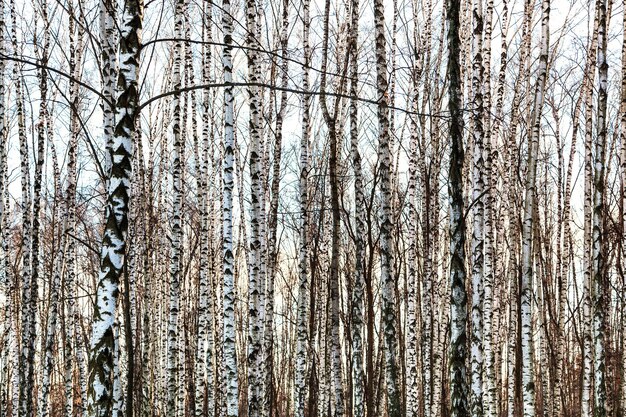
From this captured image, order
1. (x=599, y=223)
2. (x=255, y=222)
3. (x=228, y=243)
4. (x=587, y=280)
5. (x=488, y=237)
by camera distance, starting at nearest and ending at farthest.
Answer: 1. (x=228, y=243)
2. (x=255, y=222)
3. (x=599, y=223)
4. (x=587, y=280)
5. (x=488, y=237)

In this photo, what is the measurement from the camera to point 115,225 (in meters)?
4.89

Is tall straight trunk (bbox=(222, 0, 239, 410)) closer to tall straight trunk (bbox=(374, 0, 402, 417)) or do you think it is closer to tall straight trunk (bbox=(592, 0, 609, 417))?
tall straight trunk (bbox=(374, 0, 402, 417))

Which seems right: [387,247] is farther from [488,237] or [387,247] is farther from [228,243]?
[488,237]

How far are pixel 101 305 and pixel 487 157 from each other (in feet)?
26.4

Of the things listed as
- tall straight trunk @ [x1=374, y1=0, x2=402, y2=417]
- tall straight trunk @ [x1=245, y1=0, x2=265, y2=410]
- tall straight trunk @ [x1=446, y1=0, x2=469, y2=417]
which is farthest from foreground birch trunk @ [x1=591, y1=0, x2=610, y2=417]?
tall straight trunk @ [x1=245, y1=0, x2=265, y2=410]

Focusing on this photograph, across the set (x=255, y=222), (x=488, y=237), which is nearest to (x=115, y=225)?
(x=255, y=222)

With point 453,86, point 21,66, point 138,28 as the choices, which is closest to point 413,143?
point 453,86

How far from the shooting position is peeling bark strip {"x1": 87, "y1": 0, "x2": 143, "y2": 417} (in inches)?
191

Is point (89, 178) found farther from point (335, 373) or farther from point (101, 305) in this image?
point (101, 305)

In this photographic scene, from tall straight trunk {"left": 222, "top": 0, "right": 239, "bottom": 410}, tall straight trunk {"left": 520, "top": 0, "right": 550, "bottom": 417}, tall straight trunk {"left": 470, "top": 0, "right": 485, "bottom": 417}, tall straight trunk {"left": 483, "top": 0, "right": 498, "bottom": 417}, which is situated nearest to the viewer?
tall straight trunk {"left": 222, "top": 0, "right": 239, "bottom": 410}

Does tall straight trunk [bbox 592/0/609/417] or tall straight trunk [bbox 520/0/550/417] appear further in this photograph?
tall straight trunk [bbox 592/0/609/417]

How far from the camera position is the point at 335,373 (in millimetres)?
10375

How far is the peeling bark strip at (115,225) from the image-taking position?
4852 mm

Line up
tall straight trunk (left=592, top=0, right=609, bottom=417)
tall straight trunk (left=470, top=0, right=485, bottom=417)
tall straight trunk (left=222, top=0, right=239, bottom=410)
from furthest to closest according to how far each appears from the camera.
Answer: tall straight trunk (left=592, top=0, right=609, bottom=417)
tall straight trunk (left=470, top=0, right=485, bottom=417)
tall straight trunk (left=222, top=0, right=239, bottom=410)
